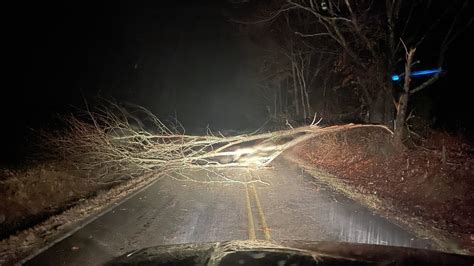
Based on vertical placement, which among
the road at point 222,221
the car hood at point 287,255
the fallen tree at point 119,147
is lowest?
the road at point 222,221

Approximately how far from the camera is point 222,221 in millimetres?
9430

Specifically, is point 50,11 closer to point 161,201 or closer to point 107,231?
point 161,201

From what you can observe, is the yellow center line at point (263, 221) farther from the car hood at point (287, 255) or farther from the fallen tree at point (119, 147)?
the car hood at point (287, 255)

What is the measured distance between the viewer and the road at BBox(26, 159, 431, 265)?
776cm

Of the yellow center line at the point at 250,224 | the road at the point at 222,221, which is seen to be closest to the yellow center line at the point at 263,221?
the road at the point at 222,221

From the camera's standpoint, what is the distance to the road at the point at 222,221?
776 centimetres

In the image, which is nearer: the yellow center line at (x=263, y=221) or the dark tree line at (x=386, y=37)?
the yellow center line at (x=263, y=221)

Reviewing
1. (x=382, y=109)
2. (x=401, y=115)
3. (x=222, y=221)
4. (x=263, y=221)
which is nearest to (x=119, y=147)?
(x=222, y=221)

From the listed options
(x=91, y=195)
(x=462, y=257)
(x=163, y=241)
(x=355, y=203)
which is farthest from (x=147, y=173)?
(x=462, y=257)

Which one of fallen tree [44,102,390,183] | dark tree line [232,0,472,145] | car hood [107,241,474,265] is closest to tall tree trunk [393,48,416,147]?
dark tree line [232,0,472,145]

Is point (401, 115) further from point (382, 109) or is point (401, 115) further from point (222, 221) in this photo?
point (222, 221)

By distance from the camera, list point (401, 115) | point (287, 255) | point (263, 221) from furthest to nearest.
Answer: point (401, 115) < point (263, 221) < point (287, 255)

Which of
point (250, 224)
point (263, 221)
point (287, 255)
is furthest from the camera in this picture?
point (263, 221)

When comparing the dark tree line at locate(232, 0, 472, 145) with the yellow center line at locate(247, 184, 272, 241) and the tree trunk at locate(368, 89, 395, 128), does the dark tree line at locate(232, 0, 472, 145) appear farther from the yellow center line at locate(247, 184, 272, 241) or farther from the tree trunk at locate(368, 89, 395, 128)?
the yellow center line at locate(247, 184, 272, 241)
